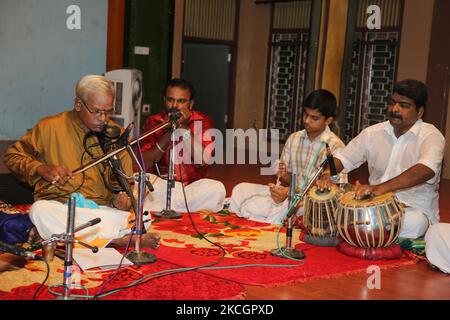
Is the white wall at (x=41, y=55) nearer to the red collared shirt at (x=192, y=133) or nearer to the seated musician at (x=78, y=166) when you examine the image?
the red collared shirt at (x=192, y=133)

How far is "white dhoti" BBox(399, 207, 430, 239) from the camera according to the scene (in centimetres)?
483

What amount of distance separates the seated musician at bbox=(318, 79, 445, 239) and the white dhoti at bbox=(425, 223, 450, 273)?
15.8 inches

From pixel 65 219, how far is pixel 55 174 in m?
0.34

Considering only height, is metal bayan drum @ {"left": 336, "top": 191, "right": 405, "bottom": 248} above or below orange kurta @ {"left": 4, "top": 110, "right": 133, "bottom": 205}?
below

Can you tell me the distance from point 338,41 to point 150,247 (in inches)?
167

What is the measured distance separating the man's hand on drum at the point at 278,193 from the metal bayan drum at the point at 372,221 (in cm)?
87

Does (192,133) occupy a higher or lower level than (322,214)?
higher

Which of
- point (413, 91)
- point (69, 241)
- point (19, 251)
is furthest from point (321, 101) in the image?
point (19, 251)

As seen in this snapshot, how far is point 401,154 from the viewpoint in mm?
5023

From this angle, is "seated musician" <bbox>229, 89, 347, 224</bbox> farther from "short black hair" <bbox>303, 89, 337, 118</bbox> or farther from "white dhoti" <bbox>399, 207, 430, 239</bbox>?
"white dhoti" <bbox>399, 207, 430, 239</bbox>

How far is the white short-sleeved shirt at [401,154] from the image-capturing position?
4902 millimetres

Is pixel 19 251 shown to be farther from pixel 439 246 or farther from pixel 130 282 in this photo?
pixel 439 246

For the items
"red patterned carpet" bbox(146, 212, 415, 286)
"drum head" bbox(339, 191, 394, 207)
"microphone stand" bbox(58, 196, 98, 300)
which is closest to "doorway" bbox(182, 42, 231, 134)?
"red patterned carpet" bbox(146, 212, 415, 286)
